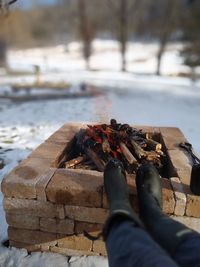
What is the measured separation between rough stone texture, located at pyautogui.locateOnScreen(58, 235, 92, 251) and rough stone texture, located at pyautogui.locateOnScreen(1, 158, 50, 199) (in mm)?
414

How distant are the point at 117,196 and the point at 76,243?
63 centimetres

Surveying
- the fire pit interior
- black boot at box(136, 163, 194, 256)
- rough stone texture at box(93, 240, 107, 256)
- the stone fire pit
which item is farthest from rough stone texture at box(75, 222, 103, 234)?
the fire pit interior

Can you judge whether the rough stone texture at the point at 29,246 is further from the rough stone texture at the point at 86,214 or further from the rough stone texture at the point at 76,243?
the rough stone texture at the point at 86,214

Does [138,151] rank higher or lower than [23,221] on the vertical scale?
higher

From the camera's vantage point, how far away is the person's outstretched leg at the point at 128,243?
1403mm

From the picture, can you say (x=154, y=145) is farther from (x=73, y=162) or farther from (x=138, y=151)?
(x=73, y=162)

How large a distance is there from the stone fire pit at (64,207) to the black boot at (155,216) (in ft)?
0.43

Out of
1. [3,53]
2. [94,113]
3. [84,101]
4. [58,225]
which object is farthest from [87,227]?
[3,53]

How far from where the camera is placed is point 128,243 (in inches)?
59.5

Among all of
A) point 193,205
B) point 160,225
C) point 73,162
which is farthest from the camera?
point 73,162

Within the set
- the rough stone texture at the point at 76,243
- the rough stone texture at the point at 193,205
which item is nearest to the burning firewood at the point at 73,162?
the rough stone texture at the point at 76,243

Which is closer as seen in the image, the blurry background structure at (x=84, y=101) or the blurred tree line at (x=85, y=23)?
the blurry background structure at (x=84, y=101)

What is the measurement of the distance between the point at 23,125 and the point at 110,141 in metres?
3.61

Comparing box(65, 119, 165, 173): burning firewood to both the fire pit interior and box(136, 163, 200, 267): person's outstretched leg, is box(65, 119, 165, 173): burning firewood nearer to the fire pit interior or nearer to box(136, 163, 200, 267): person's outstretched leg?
the fire pit interior
